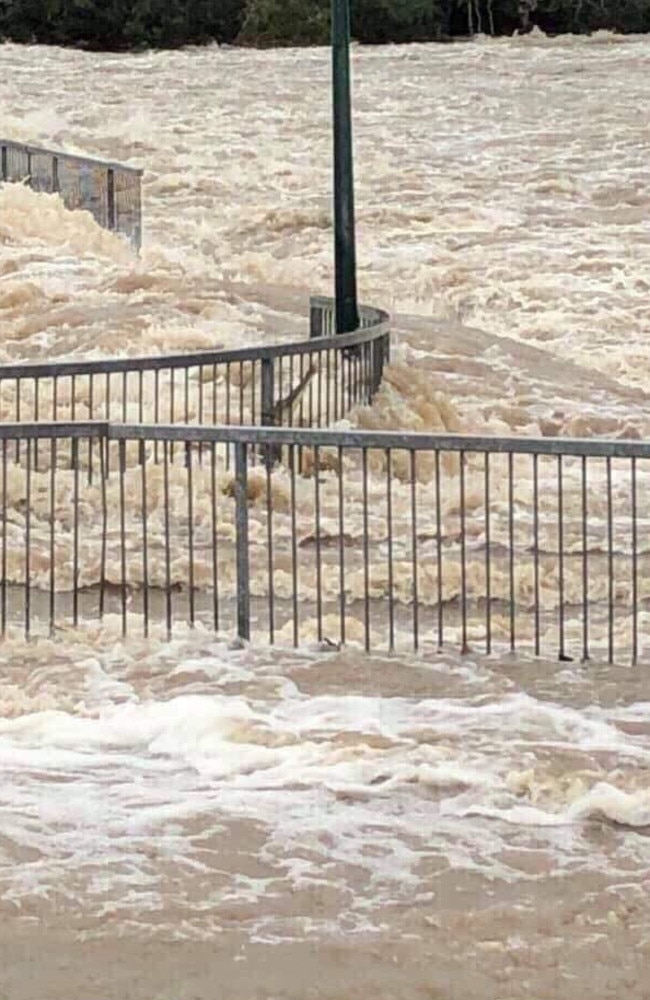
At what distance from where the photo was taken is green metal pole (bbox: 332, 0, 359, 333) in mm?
16578

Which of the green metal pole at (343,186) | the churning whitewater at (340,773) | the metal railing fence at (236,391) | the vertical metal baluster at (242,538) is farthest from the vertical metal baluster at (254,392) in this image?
the vertical metal baluster at (242,538)

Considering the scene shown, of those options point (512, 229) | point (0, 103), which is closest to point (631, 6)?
point (0, 103)

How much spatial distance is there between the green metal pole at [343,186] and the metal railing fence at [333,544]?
8.51 feet

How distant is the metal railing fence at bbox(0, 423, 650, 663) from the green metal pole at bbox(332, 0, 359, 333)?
2.59 m

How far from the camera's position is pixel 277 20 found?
64.4m

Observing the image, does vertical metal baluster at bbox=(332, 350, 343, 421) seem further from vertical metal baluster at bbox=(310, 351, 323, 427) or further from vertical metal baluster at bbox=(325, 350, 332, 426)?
vertical metal baluster at bbox=(310, 351, 323, 427)

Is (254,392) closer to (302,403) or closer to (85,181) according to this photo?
(302,403)

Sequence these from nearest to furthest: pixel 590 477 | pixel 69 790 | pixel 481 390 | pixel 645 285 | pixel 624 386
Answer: pixel 69 790, pixel 590 477, pixel 481 390, pixel 624 386, pixel 645 285

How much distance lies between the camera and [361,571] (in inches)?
464

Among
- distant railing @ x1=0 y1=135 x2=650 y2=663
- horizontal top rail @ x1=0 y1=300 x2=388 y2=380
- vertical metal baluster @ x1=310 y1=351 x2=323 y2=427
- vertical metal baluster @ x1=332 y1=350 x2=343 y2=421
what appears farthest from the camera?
vertical metal baluster @ x1=332 y1=350 x2=343 y2=421

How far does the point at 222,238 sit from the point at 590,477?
17534mm

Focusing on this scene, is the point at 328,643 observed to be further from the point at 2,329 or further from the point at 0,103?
the point at 0,103

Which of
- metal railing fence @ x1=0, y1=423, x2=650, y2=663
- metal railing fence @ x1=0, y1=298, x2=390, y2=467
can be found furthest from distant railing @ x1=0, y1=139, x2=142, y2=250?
metal railing fence @ x1=0, y1=423, x2=650, y2=663

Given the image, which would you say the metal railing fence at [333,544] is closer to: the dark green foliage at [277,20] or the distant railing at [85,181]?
the distant railing at [85,181]
